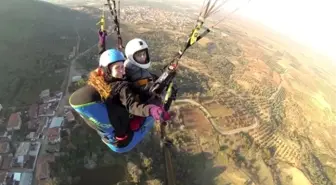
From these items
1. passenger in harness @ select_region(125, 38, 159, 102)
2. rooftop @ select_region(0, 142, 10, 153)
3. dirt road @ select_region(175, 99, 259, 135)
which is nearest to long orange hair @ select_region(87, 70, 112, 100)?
A: passenger in harness @ select_region(125, 38, 159, 102)

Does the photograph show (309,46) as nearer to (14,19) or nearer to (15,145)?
(14,19)

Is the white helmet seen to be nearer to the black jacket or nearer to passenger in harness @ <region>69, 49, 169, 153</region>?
passenger in harness @ <region>69, 49, 169, 153</region>

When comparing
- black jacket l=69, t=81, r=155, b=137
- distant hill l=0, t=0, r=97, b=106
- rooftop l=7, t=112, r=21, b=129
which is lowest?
distant hill l=0, t=0, r=97, b=106

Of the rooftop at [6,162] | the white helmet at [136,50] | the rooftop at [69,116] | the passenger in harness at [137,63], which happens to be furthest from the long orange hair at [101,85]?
the rooftop at [69,116]

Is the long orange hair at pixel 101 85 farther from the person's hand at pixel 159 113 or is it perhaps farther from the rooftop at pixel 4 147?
the rooftop at pixel 4 147

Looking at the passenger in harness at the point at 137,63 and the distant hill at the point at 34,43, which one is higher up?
the passenger in harness at the point at 137,63

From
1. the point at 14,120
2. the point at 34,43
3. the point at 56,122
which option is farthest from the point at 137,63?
the point at 34,43

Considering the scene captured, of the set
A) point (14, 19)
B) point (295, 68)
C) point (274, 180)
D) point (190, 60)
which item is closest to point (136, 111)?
point (274, 180)
